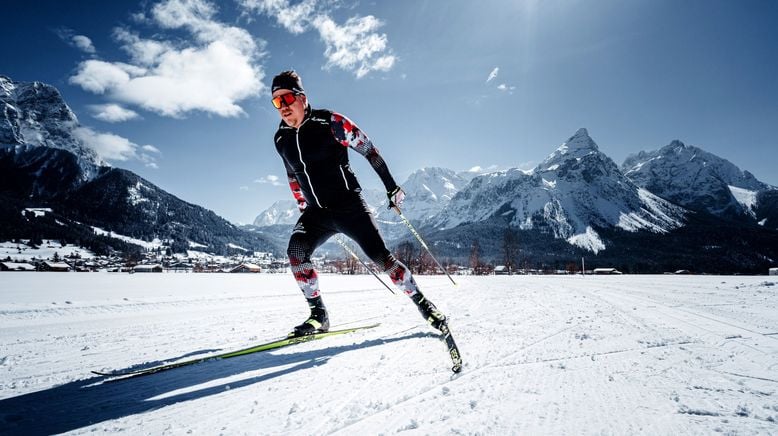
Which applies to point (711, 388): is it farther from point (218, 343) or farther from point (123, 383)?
point (218, 343)

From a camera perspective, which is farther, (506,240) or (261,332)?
(506,240)

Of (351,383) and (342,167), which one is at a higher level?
(342,167)

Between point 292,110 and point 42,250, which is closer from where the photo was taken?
point 292,110

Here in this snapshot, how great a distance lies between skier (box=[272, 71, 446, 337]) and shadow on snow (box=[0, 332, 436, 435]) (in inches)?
38.1

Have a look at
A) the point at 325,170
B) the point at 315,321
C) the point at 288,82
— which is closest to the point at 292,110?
the point at 288,82

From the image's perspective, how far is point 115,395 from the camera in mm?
2021

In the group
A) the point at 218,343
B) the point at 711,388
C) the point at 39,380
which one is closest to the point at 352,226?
the point at 218,343

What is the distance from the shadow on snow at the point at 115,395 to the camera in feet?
5.52

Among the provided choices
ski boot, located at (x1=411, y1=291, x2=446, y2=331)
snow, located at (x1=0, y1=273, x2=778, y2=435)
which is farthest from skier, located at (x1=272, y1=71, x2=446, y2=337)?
snow, located at (x1=0, y1=273, x2=778, y2=435)

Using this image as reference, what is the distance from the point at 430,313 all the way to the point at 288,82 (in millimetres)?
2760

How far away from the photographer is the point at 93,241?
176m

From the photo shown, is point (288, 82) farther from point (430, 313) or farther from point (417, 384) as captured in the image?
point (417, 384)

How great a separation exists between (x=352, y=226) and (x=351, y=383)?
1.71 meters

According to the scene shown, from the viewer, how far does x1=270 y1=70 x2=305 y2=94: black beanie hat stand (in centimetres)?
361
